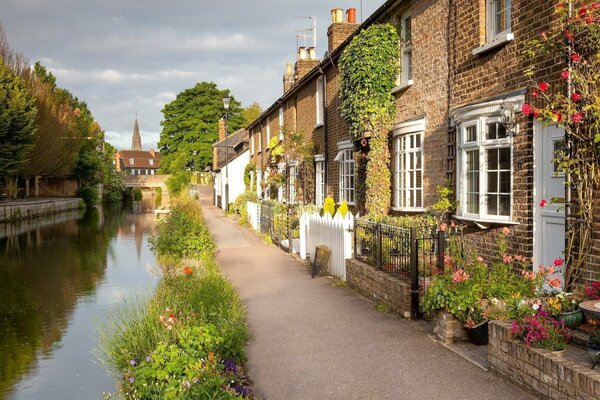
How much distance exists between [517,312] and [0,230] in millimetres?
33894

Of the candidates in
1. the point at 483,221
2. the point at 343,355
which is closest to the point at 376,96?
the point at 483,221

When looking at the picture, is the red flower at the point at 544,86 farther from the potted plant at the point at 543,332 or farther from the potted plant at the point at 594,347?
the potted plant at the point at 594,347

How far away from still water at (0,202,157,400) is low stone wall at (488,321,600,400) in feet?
18.2

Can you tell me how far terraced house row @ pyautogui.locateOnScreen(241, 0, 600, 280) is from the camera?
9047 mm

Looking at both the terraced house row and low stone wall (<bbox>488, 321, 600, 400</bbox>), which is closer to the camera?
low stone wall (<bbox>488, 321, 600, 400</bbox>)

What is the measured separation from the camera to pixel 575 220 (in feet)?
25.9

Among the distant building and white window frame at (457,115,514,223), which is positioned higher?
the distant building

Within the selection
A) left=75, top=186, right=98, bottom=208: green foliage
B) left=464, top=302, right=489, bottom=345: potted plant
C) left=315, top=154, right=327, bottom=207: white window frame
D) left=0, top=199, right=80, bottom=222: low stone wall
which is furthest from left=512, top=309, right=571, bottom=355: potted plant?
left=75, top=186, right=98, bottom=208: green foliage

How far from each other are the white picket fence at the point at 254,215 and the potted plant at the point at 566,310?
19.6m

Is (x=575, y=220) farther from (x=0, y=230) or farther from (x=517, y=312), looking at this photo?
(x=0, y=230)

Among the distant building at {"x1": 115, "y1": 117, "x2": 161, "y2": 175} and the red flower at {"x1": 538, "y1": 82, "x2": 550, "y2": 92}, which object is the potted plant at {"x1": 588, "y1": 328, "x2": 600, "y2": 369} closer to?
the red flower at {"x1": 538, "y1": 82, "x2": 550, "y2": 92}

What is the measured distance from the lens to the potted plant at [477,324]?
728 cm

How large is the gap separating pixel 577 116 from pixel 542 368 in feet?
11.7

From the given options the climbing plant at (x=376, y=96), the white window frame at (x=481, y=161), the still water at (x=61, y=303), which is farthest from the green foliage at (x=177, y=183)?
the white window frame at (x=481, y=161)
